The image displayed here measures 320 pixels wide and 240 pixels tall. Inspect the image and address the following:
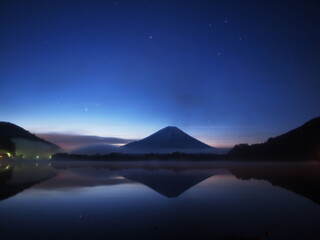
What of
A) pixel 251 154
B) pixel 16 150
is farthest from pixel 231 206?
pixel 16 150

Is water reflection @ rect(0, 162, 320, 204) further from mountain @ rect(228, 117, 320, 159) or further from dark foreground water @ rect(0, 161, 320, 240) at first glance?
mountain @ rect(228, 117, 320, 159)

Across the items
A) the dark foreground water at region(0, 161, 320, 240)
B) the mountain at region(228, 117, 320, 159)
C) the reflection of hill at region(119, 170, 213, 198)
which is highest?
the mountain at region(228, 117, 320, 159)

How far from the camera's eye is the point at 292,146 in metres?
138

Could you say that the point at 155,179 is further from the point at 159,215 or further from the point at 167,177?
the point at 159,215

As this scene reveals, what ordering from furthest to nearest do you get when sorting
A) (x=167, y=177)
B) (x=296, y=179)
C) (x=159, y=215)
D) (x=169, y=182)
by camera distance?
(x=167, y=177) < (x=296, y=179) < (x=169, y=182) < (x=159, y=215)

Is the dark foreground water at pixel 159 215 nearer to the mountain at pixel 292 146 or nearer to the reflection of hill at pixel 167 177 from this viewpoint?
the reflection of hill at pixel 167 177

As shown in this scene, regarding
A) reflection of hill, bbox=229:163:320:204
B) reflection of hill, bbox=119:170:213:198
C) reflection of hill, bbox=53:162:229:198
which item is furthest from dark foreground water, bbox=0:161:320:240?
reflection of hill, bbox=53:162:229:198

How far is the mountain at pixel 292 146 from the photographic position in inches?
5049

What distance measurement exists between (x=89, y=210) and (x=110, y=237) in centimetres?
642

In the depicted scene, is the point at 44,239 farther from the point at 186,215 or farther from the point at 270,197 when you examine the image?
the point at 270,197

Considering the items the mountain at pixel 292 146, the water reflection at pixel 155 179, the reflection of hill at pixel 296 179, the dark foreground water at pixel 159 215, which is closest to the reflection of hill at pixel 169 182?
the water reflection at pixel 155 179

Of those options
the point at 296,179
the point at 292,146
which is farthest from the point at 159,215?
the point at 292,146

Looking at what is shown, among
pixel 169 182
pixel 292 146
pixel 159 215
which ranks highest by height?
pixel 292 146

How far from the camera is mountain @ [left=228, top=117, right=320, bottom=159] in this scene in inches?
5049
